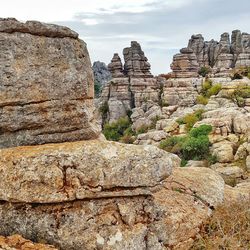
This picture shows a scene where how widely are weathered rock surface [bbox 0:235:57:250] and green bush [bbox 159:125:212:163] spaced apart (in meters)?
26.4

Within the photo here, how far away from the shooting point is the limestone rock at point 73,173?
7.29 metres

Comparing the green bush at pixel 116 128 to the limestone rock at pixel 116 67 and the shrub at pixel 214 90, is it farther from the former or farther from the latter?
the shrub at pixel 214 90

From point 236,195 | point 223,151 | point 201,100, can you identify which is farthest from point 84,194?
point 201,100

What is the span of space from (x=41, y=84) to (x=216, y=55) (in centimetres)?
7488

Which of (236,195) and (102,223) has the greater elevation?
(102,223)

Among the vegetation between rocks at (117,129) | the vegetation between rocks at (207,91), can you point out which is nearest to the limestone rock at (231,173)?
the vegetation between rocks at (207,91)

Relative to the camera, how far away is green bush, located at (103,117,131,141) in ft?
180

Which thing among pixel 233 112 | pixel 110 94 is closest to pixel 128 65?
pixel 110 94

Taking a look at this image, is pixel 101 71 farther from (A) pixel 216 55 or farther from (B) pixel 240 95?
(B) pixel 240 95

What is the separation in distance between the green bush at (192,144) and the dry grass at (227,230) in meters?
23.4

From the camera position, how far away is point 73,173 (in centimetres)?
735

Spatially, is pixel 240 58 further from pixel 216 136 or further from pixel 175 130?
pixel 216 136

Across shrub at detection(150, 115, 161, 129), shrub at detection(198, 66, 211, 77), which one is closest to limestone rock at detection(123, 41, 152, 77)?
shrub at detection(198, 66, 211, 77)

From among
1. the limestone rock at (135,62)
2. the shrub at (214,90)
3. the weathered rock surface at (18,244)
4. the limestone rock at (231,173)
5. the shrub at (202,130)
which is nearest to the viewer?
the weathered rock surface at (18,244)
